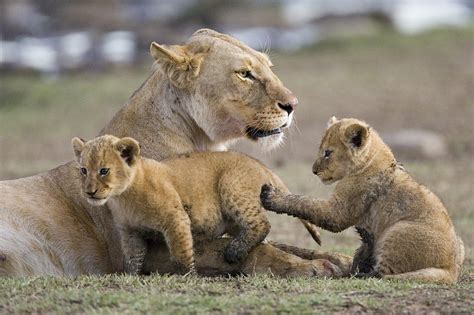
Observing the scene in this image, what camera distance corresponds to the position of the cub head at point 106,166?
614 cm

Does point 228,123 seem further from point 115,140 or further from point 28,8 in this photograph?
point 28,8

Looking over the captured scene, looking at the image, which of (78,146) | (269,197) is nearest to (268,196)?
(269,197)

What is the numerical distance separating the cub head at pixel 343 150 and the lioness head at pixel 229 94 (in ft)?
1.20

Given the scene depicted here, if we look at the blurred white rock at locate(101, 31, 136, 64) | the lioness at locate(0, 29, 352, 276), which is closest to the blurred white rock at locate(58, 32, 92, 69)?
the blurred white rock at locate(101, 31, 136, 64)

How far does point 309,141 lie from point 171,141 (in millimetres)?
10684

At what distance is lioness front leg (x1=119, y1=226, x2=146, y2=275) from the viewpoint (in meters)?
6.44

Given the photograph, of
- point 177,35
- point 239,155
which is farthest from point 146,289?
point 177,35

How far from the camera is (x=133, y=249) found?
255 inches

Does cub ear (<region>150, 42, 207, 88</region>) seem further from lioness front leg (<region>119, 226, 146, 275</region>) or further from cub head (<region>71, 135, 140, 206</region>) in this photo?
lioness front leg (<region>119, 226, 146, 275</region>)

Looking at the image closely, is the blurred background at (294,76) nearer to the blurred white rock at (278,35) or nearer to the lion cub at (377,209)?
the blurred white rock at (278,35)

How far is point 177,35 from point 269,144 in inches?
937

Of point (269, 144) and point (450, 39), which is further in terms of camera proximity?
point (450, 39)

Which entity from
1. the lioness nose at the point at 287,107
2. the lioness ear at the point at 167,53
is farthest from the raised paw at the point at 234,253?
the lioness ear at the point at 167,53

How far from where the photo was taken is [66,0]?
110 ft
